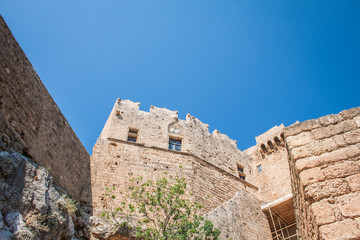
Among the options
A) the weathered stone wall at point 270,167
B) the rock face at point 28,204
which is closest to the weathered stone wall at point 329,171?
the rock face at point 28,204

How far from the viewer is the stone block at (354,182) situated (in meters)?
3.58

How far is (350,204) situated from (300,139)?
1043mm

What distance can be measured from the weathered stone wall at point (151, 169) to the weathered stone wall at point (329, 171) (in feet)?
29.0

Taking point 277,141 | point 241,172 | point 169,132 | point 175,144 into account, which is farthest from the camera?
point 277,141

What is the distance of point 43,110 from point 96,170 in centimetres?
399

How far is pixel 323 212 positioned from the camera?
3.56 metres

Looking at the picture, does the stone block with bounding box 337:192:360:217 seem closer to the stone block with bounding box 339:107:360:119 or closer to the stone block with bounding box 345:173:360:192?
the stone block with bounding box 345:173:360:192

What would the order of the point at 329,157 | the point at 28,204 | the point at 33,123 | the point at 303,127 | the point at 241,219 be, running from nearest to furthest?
1. the point at 329,157
2. the point at 303,127
3. the point at 28,204
4. the point at 33,123
5. the point at 241,219

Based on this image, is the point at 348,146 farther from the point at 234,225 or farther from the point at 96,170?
the point at 96,170

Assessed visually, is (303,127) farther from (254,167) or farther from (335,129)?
(254,167)

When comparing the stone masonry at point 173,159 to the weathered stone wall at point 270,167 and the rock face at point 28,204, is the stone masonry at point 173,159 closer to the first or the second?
the weathered stone wall at point 270,167

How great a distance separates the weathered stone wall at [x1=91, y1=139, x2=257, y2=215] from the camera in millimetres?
12562

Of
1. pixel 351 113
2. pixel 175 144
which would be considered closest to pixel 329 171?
pixel 351 113

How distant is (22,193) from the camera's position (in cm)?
693
